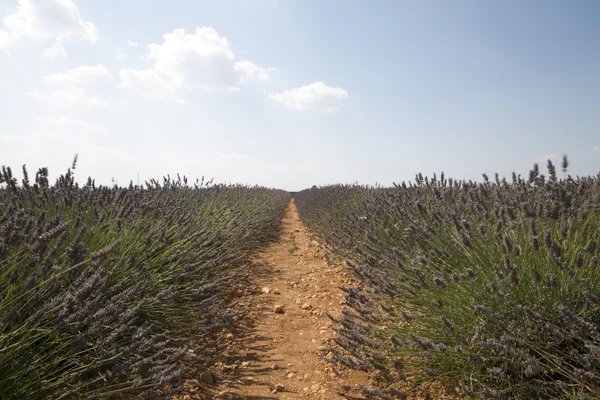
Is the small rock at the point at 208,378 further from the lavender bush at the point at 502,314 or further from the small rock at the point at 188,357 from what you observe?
the lavender bush at the point at 502,314

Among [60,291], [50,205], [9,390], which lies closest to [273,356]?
[60,291]

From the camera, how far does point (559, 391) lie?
1666 millimetres

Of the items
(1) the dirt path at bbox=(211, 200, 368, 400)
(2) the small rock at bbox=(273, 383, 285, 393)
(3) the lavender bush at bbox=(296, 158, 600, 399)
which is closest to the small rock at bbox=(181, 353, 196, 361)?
(1) the dirt path at bbox=(211, 200, 368, 400)

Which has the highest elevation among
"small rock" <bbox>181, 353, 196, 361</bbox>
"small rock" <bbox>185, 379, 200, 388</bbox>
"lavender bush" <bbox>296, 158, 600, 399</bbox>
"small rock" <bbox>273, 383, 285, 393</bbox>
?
"lavender bush" <bbox>296, 158, 600, 399</bbox>

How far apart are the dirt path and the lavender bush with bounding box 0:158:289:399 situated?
29 cm

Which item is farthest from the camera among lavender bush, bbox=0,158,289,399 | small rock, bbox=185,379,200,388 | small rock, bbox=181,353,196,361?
small rock, bbox=181,353,196,361

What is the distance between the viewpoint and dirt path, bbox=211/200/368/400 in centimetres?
226

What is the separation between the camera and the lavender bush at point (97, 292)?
1.64m

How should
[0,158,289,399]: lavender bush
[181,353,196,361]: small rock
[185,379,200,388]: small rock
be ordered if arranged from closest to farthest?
[0,158,289,399]: lavender bush < [185,379,200,388]: small rock < [181,353,196,361]: small rock

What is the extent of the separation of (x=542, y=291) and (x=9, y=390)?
2.36 meters

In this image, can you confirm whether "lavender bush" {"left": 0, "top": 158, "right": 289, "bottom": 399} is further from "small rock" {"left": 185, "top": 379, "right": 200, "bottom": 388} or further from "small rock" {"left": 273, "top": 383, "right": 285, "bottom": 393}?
"small rock" {"left": 273, "top": 383, "right": 285, "bottom": 393}

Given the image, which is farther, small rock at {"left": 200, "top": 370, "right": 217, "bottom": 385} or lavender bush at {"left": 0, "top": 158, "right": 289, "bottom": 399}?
small rock at {"left": 200, "top": 370, "right": 217, "bottom": 385}

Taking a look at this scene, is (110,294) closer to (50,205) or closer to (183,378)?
(183,378)

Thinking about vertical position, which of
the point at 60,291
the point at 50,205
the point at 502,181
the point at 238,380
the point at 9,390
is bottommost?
the point at 238,380
